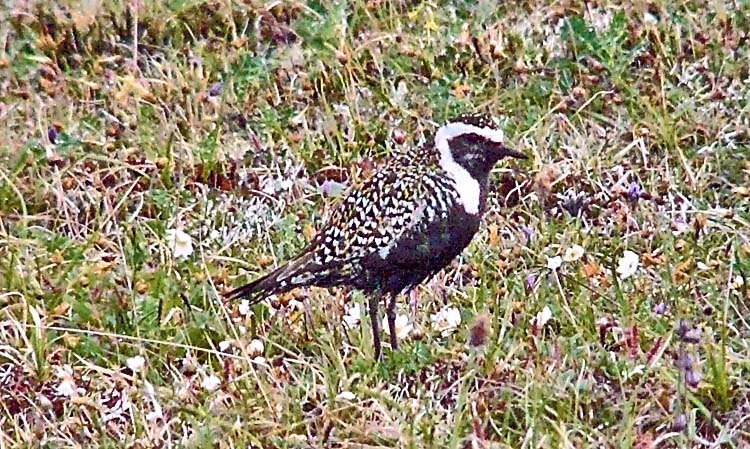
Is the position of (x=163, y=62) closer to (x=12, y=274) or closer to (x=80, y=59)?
(x=80, y=59)

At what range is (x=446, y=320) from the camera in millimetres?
5426

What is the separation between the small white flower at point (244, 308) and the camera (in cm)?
547

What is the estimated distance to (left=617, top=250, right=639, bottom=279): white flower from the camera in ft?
18.0

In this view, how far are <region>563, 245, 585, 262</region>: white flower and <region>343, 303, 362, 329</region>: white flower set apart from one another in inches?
32.4

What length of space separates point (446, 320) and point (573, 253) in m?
0.62

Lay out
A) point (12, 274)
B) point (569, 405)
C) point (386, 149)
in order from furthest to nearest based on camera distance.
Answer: point (386, 149)
point (12, 274)
point (569, 405)

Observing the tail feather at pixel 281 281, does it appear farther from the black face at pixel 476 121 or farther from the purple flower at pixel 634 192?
the purple flower at pixel 634 192

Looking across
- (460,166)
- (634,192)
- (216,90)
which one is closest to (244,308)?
(460,166)

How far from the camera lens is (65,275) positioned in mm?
5707

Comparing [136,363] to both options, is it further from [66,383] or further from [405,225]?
[405,225]

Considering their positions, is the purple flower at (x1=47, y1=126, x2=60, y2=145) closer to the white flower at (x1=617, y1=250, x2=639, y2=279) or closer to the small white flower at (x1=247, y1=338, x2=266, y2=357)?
the small white flower at (x1=247, y1=338, x2=266, y2=357)

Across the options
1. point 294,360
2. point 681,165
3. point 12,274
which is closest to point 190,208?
point 12,274

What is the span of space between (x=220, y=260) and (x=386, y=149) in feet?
3.82

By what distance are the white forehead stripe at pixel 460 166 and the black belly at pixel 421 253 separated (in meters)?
0.05
